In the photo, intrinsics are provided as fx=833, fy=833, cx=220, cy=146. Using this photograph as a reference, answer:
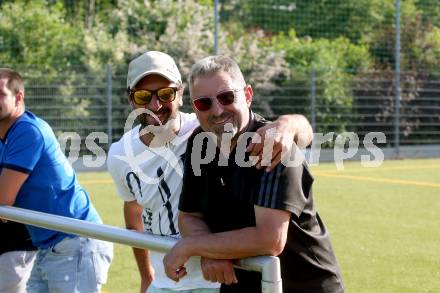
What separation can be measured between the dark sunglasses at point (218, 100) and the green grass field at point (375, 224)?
4405 mm

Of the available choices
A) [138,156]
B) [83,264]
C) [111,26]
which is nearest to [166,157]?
[138,156]

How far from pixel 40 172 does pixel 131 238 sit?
2111mm

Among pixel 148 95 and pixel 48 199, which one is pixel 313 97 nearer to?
pixel 48 199

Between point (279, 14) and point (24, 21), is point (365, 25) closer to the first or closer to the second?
point (279, 14)

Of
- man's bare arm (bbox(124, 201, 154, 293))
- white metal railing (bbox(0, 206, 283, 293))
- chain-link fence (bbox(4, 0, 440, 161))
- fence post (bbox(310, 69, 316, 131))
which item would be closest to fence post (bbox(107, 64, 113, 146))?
chain-link fence (bbox(4, 0, 440, 161))

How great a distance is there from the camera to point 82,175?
723 inches

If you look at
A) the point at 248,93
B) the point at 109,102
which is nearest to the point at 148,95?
the point at 248,93

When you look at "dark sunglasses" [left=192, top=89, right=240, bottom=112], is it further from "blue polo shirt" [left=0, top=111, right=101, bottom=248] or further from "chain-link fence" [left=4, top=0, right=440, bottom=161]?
"chain-link fence" [left=4, top=0, right=440, bottom=161]

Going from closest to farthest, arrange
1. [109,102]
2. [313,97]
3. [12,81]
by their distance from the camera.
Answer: [12,81] → [109,102] → [313,97]

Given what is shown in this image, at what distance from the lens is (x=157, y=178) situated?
171 inches

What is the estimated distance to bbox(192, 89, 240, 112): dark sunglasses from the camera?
298 cm

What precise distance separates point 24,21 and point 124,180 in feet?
61.6

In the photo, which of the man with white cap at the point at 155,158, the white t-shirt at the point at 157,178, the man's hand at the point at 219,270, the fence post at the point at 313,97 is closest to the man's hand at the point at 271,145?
the man's hand at the point at 219,270

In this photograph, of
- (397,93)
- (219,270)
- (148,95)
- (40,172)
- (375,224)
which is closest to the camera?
(219,270)
